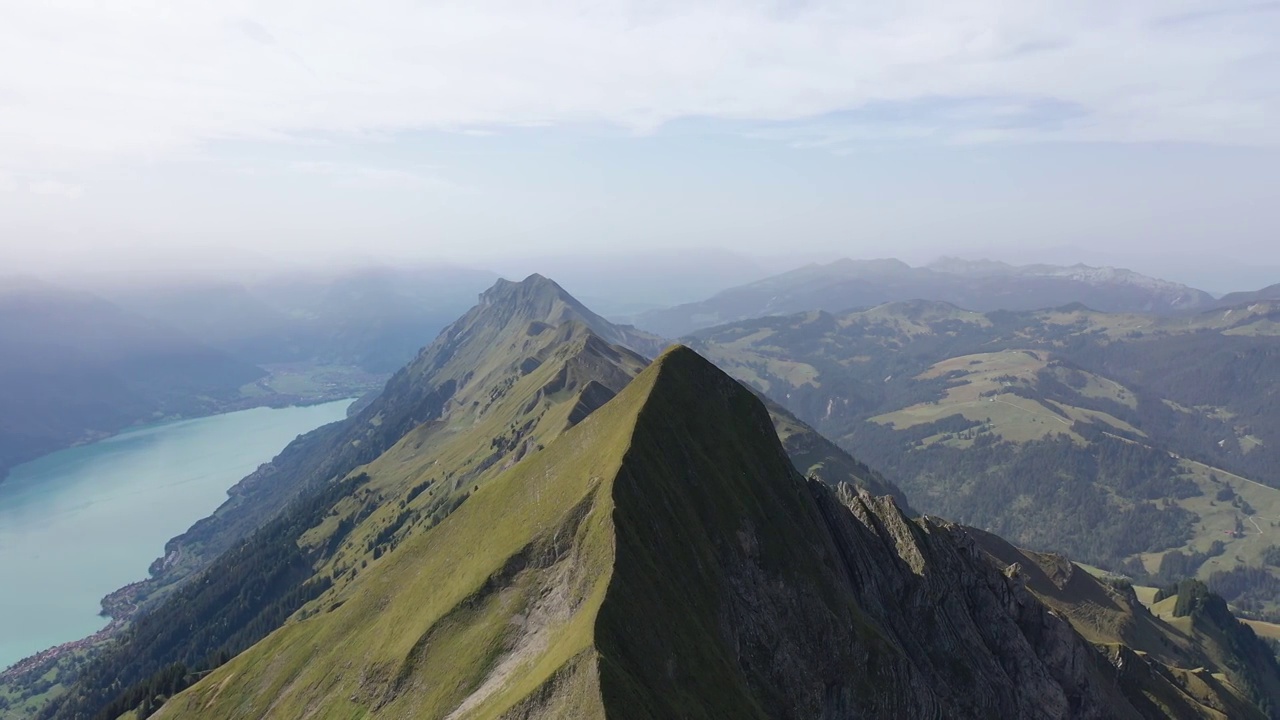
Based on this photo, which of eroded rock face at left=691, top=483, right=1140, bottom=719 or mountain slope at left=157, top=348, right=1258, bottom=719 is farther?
eroded rock face at left=691, top=483, right=1140, bottom=719

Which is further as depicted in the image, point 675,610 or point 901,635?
point 901,635

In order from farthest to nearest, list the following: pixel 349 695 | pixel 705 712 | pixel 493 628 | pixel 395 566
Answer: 1. pixel 395 566
2. pixel 349 695
3. pixel 493 628
4. pixel 705 712

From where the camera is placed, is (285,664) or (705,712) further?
(285,664)

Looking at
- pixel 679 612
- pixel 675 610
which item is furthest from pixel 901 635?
pixel 675 610

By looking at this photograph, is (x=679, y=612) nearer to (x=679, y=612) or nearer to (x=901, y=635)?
(x=679, y=612)

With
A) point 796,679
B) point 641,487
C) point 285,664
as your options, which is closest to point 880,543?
point 796,679

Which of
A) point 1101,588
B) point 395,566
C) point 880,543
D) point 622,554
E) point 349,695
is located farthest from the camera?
point 1101,588

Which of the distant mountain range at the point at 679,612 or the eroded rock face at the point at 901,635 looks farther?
the eroded rock face at the point at 901,635

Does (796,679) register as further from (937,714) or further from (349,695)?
(349,695)
